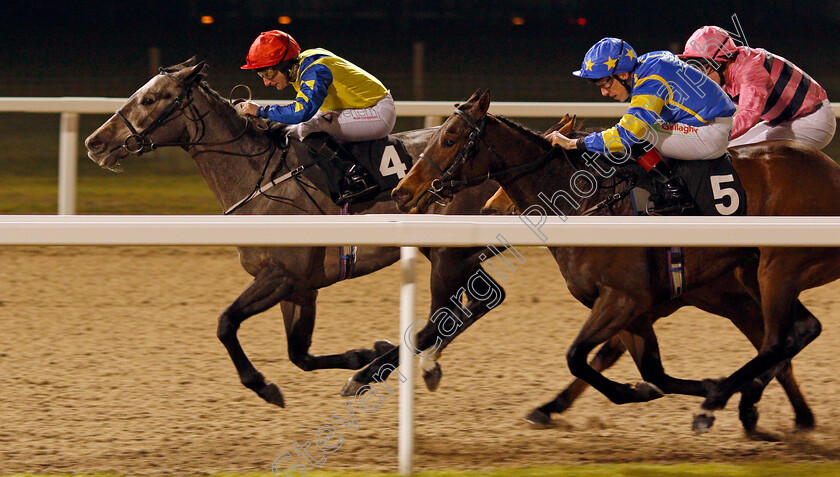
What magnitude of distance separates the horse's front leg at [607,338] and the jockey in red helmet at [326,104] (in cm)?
133

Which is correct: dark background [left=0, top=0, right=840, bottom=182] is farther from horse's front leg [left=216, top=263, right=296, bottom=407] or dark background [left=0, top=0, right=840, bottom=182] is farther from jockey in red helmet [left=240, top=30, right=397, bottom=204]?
horse's front leg [left=216, top=263, right=296, bottom=407]

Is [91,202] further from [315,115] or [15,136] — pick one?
[315,115]

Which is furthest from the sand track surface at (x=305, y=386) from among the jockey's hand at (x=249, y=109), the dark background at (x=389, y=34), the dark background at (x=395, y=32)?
the dark background at (x=395, y=32)

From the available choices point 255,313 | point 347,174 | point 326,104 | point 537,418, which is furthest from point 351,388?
point 326,104

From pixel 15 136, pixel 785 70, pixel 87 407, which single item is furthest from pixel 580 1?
pixel 87 407

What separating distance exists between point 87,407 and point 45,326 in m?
1.60

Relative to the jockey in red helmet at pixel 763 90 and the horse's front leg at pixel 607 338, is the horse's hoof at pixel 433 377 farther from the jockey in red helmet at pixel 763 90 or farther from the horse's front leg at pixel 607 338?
A: the jockey in red helmet at pixel 763 90

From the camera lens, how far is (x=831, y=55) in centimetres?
1597

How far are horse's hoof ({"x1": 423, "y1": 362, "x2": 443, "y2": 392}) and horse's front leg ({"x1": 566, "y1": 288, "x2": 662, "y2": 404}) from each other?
0.88m

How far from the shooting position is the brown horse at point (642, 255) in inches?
163

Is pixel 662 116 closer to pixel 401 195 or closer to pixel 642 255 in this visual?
pixel 642 255

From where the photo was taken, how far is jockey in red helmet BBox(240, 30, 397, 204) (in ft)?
16.6

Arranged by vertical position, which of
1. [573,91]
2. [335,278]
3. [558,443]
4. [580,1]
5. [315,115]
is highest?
[580,1]

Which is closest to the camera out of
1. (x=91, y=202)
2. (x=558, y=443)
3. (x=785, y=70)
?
(x=558, y=443)
